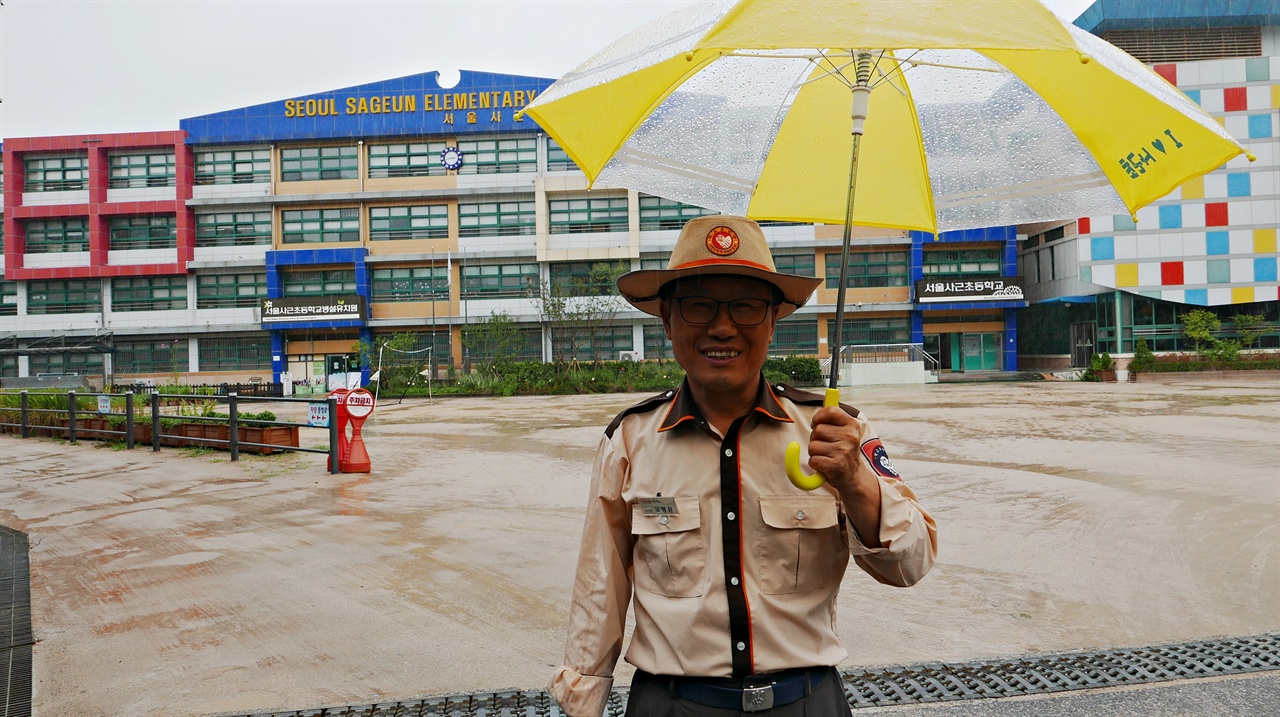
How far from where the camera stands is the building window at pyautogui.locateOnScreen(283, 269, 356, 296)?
41.0m

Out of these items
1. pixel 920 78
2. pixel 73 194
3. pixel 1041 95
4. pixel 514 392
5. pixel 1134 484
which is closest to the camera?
pixel 1041 95

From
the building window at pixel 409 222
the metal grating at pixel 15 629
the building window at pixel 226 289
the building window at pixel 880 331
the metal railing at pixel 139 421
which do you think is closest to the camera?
the metal grating at pixel 15 629

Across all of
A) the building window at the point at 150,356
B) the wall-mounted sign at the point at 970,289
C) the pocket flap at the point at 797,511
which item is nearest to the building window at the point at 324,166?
the building window at the point at 150,356

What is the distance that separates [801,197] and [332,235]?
4270cm

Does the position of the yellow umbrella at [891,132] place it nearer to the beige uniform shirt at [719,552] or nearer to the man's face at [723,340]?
the man's face at [723,340]

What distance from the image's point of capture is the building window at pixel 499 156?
135 feet

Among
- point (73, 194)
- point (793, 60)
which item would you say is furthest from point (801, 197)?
point (73, 194)

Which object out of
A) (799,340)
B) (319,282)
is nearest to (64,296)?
(319,282)

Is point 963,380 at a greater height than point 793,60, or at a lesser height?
lesser

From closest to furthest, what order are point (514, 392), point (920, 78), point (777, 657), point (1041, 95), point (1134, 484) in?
point (777, 657) → point (1041, 95) → point (920, 78) → point (1134, 484) → point (514, 392)

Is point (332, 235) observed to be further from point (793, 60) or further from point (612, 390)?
point (793, 60)

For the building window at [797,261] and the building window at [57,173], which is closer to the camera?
the building window at [797,261]

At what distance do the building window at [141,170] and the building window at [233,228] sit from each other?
104 inches

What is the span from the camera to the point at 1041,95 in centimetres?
250
